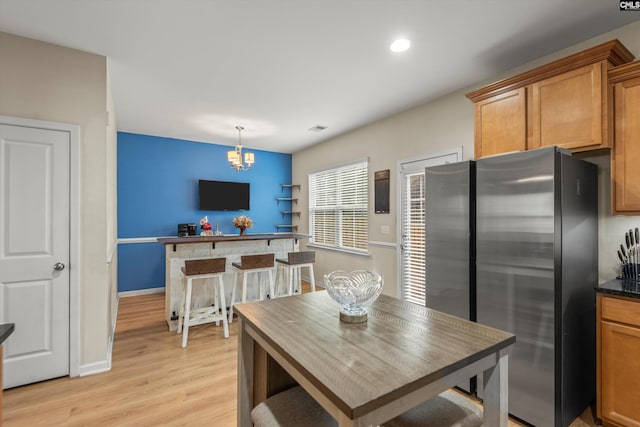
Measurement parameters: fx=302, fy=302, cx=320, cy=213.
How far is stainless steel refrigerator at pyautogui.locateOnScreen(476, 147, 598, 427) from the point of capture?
187cm

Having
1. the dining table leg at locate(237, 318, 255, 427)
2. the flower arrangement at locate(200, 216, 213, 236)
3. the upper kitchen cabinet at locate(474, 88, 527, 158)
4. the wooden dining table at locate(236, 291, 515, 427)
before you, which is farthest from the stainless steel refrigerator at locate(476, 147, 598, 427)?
the flower arrangement at locate(200, 216, 213, 236)

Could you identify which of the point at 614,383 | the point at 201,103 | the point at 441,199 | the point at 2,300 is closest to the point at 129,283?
the point at 2,300

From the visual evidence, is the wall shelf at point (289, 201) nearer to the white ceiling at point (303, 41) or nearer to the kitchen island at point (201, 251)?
the kitchen island at point (201, 251)

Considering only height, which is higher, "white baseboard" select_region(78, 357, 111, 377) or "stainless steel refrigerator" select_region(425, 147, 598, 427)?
"stainless steel refrigerator" select_region(425, 147, 598, 427)

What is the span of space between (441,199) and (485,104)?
0.95 metres

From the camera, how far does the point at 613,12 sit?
2.09 metres

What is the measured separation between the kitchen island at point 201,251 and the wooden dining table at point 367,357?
2457 millimetres

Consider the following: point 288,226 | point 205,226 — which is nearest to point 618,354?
point 205,226

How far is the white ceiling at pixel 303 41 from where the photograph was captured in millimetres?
2062

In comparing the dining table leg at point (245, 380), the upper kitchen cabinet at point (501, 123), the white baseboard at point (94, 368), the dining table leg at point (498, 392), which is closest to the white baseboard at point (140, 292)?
the white baseboard at point (94, 368)

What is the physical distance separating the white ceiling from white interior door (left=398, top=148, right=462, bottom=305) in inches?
32.1

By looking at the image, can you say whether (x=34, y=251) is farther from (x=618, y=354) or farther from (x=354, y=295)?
(x=618, y=354)

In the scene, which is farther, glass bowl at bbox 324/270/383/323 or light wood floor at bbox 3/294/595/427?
light wood floor at bbox 3/294/595/427

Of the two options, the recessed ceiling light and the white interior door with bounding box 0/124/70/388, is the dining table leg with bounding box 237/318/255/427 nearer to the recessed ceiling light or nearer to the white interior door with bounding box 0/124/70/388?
the white interior door with bounding box 0/124/70/388
